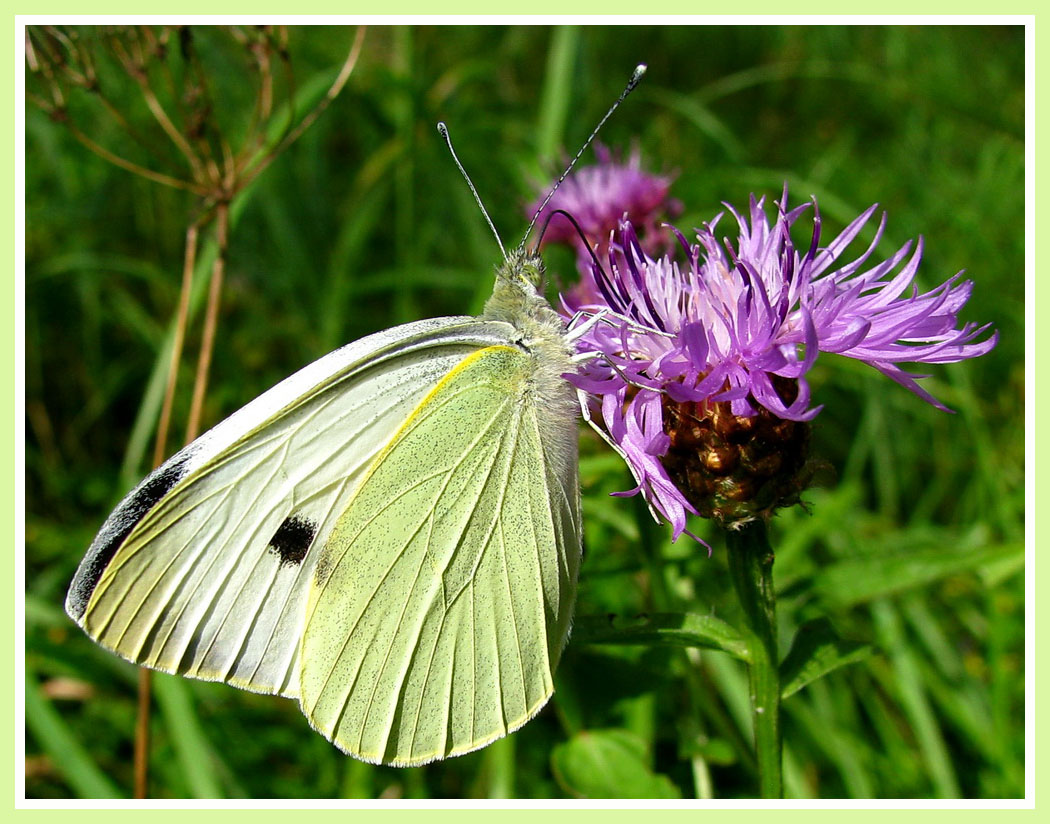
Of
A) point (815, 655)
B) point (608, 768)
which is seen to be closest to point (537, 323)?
point (815, 655)

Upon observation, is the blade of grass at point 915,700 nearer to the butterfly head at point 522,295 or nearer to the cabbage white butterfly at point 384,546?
the cabbage white butterfly at point 384,546

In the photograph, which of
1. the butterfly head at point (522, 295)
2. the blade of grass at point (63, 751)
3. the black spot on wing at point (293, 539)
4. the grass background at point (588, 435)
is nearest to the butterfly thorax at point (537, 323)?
the butterfly head at point (522, 295)

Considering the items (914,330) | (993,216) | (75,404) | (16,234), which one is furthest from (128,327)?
(993,216)

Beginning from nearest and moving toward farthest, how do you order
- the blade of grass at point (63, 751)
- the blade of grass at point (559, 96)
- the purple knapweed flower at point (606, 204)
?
the blade of grass at point (63, 751) < the purple knapweed flower at point (606, 204) < the blade of grass at point (559, 96)

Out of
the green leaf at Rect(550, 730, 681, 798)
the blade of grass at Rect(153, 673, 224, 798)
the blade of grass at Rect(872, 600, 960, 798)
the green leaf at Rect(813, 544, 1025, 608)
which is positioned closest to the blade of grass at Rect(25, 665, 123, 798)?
the blade of grass at Rect(153, 673, 224, 798)

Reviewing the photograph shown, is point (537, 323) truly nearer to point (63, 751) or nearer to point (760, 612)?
point (760, 612)

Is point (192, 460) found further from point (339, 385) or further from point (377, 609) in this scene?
point (377, 609)
